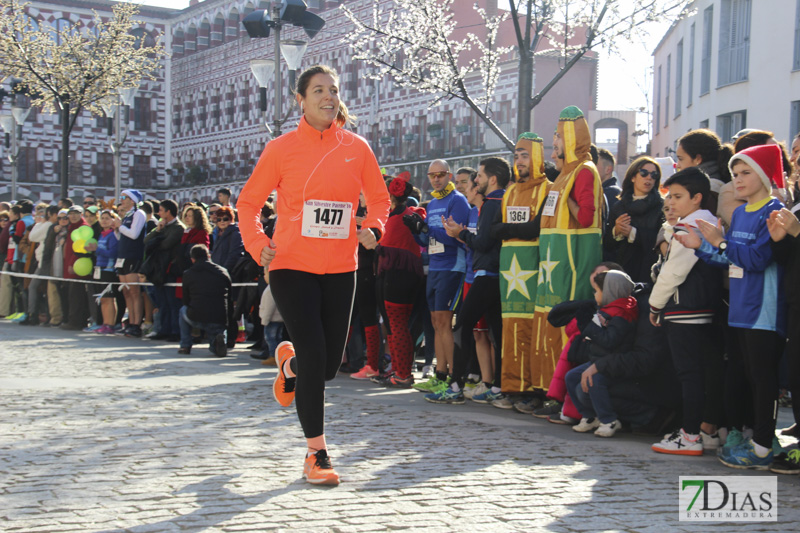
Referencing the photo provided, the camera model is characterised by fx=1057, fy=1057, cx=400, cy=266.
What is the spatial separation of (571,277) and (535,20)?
8573mm

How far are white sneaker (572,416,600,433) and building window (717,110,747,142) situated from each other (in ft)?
75.8

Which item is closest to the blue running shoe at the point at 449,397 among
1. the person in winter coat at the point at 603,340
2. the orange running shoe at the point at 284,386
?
the person in winter coat at the point at 603,340

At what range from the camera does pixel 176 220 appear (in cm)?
1616

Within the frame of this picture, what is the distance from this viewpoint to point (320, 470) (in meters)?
5.89

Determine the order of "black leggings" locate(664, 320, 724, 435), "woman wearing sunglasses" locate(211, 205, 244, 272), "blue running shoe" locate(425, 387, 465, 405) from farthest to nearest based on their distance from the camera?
"woman wearing sunglasses" locate(211, 205, 244, 272) → "blue running shoe" locate(425, 387, 465, 405) → "black leggings" locate(664, 320, 724, 435)

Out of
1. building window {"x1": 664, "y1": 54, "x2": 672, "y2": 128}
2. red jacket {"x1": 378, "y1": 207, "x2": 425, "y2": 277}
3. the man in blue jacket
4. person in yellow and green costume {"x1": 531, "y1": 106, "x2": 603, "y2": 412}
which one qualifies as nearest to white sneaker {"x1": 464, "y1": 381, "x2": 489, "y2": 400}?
the man in blue jacket

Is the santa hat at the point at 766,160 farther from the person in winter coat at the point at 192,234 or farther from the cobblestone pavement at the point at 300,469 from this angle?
the person in winter coat at the point at 192,234

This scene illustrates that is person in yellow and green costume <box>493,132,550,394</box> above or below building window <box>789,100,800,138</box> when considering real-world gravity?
below

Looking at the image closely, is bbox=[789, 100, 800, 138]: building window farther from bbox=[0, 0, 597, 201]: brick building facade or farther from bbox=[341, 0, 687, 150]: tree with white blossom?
bbox=[0, 0, 597, 201]: brick building facade

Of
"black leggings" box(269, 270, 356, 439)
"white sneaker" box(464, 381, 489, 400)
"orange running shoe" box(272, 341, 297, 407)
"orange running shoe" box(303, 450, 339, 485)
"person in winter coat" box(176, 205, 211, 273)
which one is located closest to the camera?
"orange running shoe" box(303, 450, 339, 485)

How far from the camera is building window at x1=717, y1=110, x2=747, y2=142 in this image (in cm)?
2950

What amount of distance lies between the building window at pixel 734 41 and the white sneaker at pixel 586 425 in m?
23.1

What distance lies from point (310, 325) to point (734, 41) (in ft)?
88.7

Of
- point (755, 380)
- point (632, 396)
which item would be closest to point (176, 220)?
point (632, 396)
